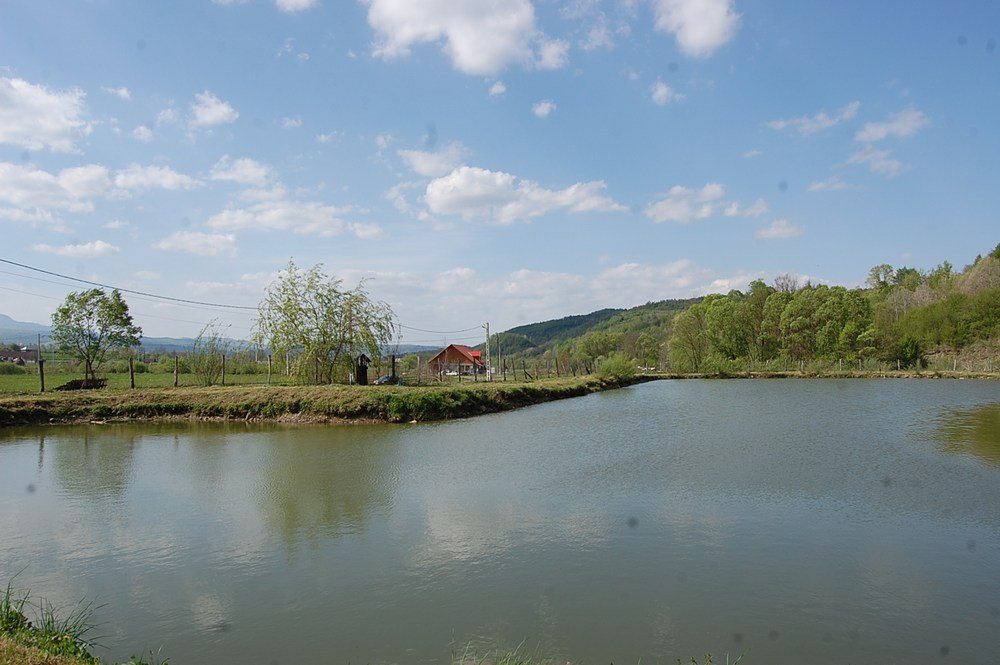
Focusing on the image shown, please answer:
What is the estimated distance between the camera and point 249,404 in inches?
813

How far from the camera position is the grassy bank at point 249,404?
19656 mm

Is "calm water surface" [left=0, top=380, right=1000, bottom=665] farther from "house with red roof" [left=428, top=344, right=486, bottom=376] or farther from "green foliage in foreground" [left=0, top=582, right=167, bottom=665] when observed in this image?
"house with red roof" [left=428, top=344, right=486, bottom=376]

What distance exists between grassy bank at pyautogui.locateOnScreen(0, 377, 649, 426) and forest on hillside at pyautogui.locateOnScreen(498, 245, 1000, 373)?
76.5 ft

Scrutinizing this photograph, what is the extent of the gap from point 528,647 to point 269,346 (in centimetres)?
2388

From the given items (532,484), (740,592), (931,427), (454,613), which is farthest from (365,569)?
(931,427)

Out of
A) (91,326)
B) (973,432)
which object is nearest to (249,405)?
(91,326)

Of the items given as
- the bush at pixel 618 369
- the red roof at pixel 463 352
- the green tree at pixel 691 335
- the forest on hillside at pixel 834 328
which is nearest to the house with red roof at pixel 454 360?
the red roof at pixel 463 352

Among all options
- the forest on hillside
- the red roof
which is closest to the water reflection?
the forest on hillside

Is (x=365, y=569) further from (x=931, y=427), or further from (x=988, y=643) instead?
(x=931, y=427)

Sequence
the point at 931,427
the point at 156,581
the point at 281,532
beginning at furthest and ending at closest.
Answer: the point at 931,427
the point at 281,532
the point at 156,581

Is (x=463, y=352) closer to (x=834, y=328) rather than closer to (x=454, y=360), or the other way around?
(x=454, y=360)

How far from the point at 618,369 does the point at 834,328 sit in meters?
23.7

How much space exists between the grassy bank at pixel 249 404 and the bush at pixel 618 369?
1856 cm

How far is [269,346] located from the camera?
26.5 metres
